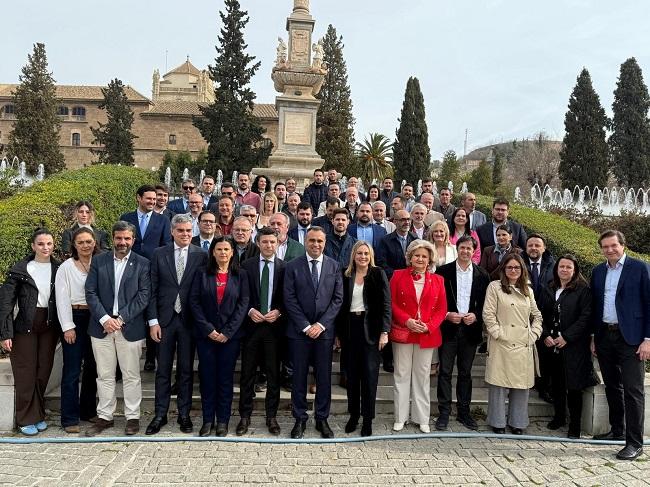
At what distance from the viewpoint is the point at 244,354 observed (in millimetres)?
5109

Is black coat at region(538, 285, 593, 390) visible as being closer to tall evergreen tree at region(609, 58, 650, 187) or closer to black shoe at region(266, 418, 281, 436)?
black shoe at region(266, 418, 281, 436)

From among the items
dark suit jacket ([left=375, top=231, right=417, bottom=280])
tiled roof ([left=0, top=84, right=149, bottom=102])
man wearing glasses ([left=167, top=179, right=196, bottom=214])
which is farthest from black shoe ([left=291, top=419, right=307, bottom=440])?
tiled roof ([left=0, top=84, right=149, bottom=102])

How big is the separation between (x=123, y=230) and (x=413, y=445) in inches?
137

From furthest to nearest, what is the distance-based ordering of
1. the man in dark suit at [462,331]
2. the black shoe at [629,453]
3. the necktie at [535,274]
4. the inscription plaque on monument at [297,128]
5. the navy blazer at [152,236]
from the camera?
the inscription plaque on monument at [297,128] < the navy blazer at [152,236] < the necktie at [535,274] < the man in dark suit at [462,331] < the black shoe at [629,453]

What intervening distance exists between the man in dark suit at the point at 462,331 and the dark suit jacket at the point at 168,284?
8.55 feet

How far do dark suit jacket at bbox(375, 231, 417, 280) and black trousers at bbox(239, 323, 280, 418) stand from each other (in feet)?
5.77

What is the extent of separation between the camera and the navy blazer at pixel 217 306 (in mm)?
4957

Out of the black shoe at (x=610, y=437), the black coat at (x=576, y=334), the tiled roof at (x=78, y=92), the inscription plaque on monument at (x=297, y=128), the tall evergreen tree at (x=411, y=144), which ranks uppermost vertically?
the tiled roof at (x=78, y=92)

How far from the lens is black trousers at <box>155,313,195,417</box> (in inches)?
199

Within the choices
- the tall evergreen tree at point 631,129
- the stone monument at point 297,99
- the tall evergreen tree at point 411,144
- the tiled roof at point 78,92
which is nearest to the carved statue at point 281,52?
the stone monument at point 297,99

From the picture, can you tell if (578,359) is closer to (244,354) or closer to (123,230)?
(244,354)

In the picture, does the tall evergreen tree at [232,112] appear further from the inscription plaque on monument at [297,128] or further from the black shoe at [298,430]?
the black shoe at [298,430]

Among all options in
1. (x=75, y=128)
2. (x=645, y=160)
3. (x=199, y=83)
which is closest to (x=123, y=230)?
(x=645, y=160)

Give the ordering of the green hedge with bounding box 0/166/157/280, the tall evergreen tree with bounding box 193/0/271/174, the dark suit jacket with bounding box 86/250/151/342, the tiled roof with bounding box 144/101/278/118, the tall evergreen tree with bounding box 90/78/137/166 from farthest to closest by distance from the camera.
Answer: the tiled roof with bounding box 144/101/278/118 → the tall evergreen tree with bounding box 90/78/137/166 → the tall evergreen tree with bounding box 193/0/271/174 → the green hedge with bounding box 0/166/157/280 → the dark suit jacket with bounding box 86/250/151/342
